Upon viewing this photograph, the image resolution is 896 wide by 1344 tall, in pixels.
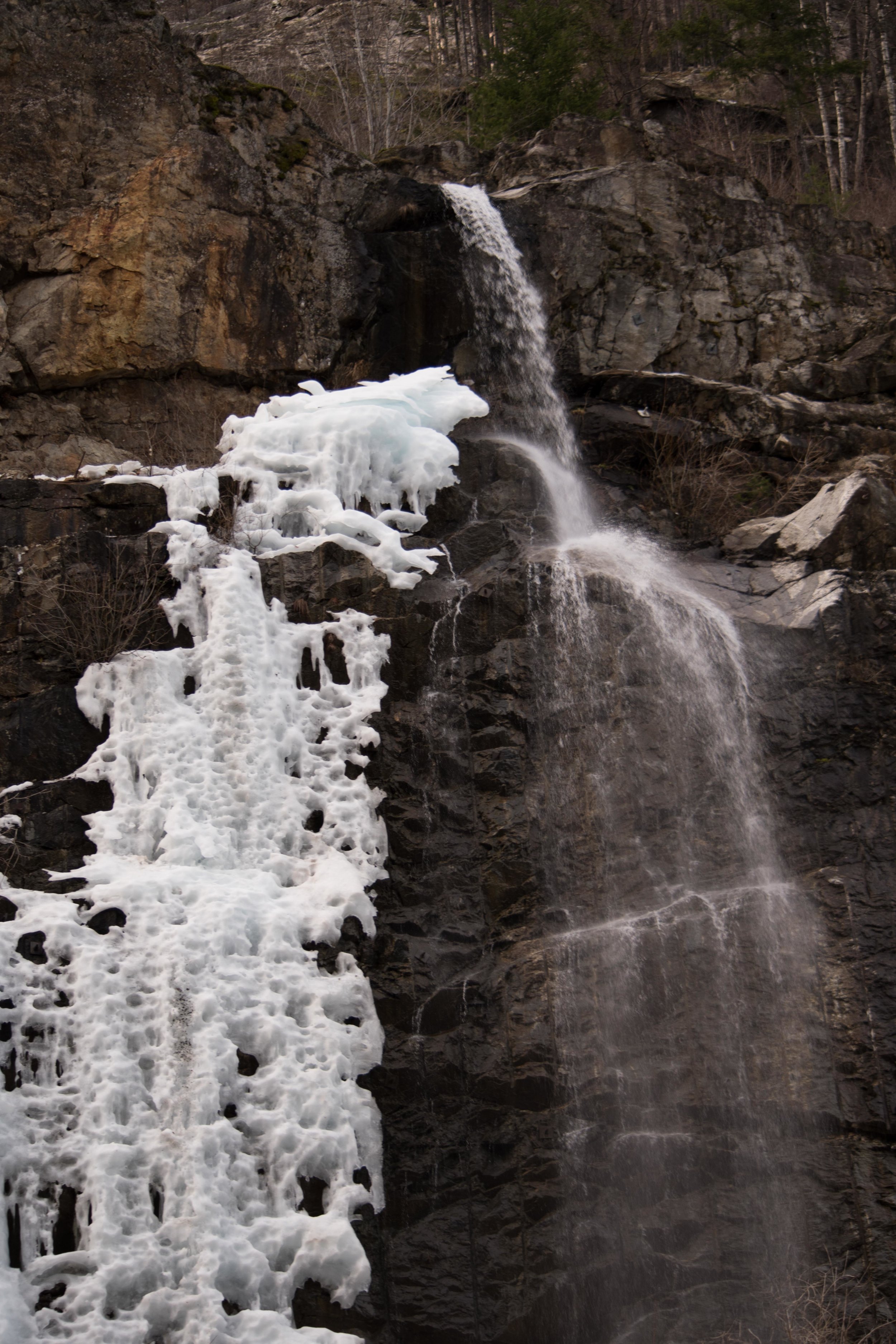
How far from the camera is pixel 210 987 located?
648 centimetres

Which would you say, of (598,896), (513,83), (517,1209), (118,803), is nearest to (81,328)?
(118,803)

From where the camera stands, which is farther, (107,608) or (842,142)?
(842,142)

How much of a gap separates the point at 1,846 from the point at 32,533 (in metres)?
2.40

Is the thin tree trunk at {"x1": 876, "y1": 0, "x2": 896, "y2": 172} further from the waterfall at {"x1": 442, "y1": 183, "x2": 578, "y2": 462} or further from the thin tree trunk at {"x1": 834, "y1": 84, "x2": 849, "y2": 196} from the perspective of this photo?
the waterfall at {"x1": 442, "y1": 183, "x2": 578, "y2": 462}

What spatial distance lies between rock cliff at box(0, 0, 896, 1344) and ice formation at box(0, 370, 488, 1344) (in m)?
0.31

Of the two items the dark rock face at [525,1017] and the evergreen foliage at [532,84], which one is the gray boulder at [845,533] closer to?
the dark rock face at [525,1017]

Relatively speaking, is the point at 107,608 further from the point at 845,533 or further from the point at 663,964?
the point at 845,533

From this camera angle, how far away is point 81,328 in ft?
37.6

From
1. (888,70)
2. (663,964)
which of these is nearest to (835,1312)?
(663,964)

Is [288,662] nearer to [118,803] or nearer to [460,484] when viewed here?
[118,803]

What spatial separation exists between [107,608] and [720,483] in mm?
6440

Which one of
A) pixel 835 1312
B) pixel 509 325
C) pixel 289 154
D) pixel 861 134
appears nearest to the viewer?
pixel 835 1312

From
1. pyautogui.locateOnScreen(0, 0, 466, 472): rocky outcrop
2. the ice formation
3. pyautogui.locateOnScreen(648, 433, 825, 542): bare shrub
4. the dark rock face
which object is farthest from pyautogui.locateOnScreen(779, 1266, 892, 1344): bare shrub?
pyautogui.locateOnScreen(0, 0, 466, 472): rocky outcrop

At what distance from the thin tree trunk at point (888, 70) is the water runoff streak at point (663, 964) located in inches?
645
